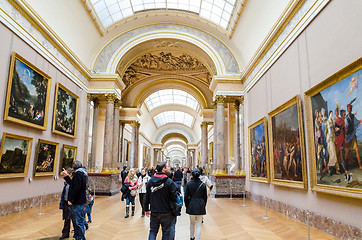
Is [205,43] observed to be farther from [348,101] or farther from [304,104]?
[348,101]

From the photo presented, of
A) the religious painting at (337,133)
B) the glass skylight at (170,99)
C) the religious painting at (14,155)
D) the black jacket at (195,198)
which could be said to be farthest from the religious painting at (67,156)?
the glass skylight at (170,99)

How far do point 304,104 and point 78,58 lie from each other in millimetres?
11791

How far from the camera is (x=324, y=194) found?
7.17 meters

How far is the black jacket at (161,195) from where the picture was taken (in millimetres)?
4730

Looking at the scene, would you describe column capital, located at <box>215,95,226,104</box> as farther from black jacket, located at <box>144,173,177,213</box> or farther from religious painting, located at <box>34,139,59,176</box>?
black jacket, located at <box>144,173,177,213</box>

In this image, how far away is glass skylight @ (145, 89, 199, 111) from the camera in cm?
3419

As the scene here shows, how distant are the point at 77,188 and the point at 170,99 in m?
32.3

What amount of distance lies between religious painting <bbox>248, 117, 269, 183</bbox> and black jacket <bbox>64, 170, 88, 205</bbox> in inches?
316

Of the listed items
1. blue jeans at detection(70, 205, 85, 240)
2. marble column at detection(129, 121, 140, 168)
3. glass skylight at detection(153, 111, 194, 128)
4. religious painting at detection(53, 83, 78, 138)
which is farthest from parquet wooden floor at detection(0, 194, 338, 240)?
glass skylight at detection(153, 111, 194, 128)

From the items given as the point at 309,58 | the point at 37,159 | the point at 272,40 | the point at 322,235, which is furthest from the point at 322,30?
the point at 37,159

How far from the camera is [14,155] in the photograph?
909 cm

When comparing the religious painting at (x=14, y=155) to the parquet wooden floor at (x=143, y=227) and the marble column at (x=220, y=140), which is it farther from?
the marble column at (x=220, y=140)

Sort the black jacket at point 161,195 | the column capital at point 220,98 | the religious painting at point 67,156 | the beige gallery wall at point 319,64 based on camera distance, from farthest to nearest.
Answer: the column capital at point 220,98 < the religious painting at point 67,156 < the beige gallery wall at point 319,64 < the black jacket at point 161,195

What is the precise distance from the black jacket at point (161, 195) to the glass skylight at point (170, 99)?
29079 mm
